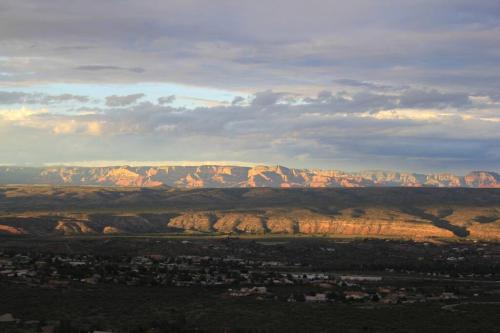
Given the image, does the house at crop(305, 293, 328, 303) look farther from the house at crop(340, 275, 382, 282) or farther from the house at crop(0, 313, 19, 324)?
the house at crop(0, 313, 19, 324)

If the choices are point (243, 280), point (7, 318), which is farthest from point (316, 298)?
point (7, 318)

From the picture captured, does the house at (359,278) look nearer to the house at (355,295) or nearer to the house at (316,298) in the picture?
the house at (355,295)

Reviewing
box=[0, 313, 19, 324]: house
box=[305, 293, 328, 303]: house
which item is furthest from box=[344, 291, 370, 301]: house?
box=[0, 313, 19, 324]: house

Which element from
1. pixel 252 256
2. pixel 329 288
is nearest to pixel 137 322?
pixel 329 288

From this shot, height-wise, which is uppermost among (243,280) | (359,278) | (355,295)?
(355,295)

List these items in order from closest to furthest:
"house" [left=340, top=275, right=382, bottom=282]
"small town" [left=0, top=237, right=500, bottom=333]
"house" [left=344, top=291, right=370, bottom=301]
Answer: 1. "house" [left=344, top=291, right=370, bottom=301]
2. "small town" [left=0, top=237, right=500, bottom=333]
3. "house" [left=340, top=275, right=382, bottom=282]

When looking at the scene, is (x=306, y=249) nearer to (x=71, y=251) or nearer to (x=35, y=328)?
(x=71, y=251)

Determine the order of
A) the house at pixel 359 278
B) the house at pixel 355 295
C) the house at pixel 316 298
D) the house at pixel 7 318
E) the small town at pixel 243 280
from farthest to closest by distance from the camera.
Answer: the house at pixel 359 278 < the small town at pixel 243 280 < the house at pixel 355 295 < the house at pixel 316 298 < the house at pixel 7 318

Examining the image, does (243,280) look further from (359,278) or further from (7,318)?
(7,318)

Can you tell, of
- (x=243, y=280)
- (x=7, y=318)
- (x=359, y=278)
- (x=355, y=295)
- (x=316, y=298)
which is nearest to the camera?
(x=7, y=318)

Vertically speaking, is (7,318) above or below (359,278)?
above

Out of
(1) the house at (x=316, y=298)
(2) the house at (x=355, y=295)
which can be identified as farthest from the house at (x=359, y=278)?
(1) the house at (x=316, y=298)
